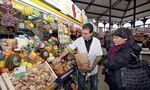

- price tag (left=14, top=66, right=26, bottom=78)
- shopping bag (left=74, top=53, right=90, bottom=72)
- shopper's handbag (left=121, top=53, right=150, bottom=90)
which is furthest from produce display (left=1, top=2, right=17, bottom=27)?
shopper's handbag (left=121, top=53, right=150, bottom=90)

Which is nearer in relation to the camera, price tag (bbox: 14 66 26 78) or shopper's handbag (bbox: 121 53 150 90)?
price tag (bbox: 14 66 26 78)

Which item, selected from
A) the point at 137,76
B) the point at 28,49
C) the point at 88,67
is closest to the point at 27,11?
the point at 28,49

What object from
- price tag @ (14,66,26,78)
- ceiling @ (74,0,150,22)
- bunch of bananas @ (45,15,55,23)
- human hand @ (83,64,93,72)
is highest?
ceiling @ (74,0,150,22)

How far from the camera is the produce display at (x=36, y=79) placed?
2249 millimetres

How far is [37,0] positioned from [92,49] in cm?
118

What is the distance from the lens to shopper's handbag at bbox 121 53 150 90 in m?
2.79

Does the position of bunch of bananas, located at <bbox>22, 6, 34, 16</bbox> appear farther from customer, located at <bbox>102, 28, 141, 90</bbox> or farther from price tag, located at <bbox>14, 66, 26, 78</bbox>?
customer, located at <bbox>102, 28, 141, 90</bbox>

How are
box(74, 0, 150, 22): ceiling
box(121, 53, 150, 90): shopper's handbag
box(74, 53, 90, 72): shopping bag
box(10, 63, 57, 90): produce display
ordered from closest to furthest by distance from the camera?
box(10, 63, 57, 90): produce display
box(121, 53, 150, 90): shopper's handbag
box(74, 53, 90, 72): shopping bag
box(74, 0, 150, 22): ceiling

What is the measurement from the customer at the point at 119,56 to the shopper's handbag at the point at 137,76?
77 millimetres

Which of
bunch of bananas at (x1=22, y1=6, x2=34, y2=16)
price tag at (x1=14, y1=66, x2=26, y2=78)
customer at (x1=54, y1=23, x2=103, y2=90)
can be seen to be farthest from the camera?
customer at (x1=54, y1=23, x2=103, y2=90)

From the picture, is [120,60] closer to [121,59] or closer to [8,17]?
[121,59]

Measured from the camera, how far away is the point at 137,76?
2.79m

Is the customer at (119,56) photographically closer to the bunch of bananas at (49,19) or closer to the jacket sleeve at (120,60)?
the jacket sleeve at (120,60)

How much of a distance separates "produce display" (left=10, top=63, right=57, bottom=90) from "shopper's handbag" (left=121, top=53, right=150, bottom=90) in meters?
0.90
